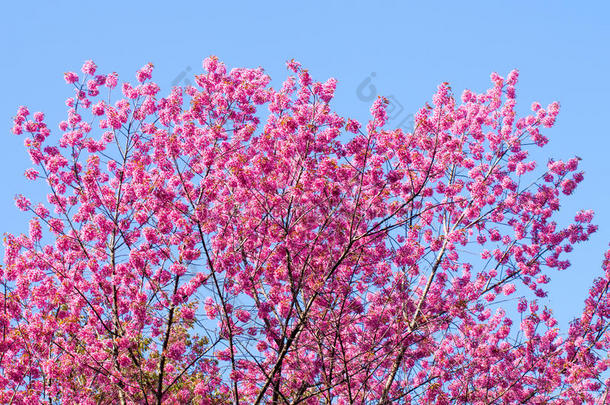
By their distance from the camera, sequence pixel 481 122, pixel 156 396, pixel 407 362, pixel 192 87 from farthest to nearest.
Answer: pixel 481 122, pixel 192 87, pixel 407 362, pixel 156 396

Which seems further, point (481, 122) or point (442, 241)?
point (481, 122)

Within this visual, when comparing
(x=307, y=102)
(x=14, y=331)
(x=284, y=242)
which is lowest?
(x=14, y=331)

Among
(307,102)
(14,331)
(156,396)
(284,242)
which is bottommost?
(156,396)

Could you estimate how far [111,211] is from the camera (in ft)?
40.2

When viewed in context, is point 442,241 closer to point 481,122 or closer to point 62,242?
point 481,122

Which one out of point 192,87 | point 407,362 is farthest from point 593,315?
point 192,87

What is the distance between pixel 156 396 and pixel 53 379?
5.73 ft

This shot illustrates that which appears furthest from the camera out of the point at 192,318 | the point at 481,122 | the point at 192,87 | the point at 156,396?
the point at 481,122

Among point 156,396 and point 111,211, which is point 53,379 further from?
point 111,211

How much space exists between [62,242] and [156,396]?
321 cm

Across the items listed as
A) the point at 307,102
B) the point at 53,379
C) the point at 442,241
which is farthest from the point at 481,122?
the point at 53,379

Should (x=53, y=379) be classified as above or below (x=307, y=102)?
below

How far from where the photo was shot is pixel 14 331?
10.8 metres

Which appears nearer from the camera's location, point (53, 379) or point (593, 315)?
point (53, 379)
